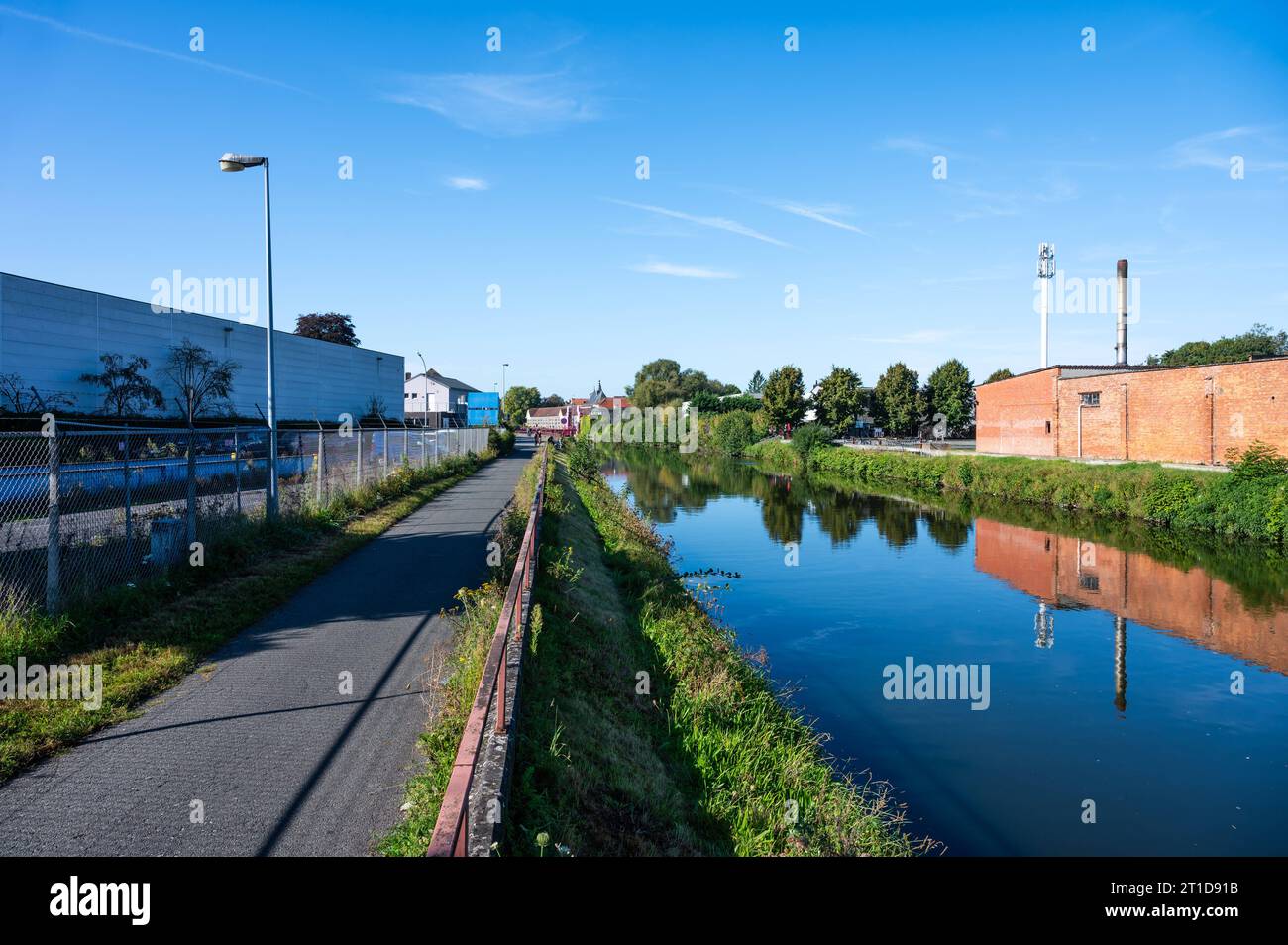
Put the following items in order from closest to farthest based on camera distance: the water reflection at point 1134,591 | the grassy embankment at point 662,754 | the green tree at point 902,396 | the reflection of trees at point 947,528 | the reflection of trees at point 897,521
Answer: the grassy embankment at point 662,754, the water reflection at point 1134,591, the reflection of trees at point 947,528, the reflection of trees at point 897,521, the green tree at point 902,396

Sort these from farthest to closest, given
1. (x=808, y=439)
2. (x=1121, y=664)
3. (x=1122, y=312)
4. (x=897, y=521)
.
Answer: (x=808, y=439)
(x=1122, y=312)
(x=897, y=521)
(x=1121, y=664)

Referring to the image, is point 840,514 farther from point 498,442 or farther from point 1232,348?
point 1232,348

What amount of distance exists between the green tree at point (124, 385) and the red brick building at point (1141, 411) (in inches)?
1692

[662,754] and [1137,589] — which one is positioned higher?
[662,754]

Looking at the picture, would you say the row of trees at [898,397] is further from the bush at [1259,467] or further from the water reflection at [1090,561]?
the bush at [1259,467]

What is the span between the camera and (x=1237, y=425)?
29.9m

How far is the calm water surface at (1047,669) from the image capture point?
8.11 meters

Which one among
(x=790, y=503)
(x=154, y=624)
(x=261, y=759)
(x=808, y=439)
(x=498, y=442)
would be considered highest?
(x=808, y=439)

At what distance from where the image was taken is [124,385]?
34312 mm

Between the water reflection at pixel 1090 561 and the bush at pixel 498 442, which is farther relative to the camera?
the bush at pixel 498 442

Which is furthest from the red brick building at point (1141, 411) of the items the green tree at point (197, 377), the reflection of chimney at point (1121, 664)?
the green tree at point (197, 377)

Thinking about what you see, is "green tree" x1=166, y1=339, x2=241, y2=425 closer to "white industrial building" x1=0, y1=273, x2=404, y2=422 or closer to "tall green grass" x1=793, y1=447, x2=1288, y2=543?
"white industrial building" x1=0, y1=273, x2=404, y2=422

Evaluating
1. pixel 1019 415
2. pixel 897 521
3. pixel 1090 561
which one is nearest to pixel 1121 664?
pixel 1090 561

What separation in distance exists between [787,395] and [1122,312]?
28.8m
